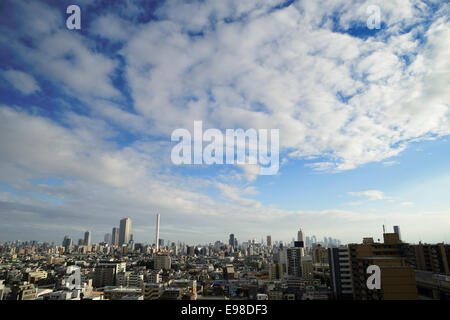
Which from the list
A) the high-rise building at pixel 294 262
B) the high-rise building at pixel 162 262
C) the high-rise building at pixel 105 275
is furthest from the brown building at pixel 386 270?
the high-rise building at pixel 162 262

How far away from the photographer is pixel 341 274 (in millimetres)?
14555

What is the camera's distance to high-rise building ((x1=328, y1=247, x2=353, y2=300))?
14.2 meters

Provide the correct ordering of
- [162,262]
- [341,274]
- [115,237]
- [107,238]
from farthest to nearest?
[107,238] → [115,237] → [162,262] → [341,274]

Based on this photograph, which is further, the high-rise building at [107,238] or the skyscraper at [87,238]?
the high-rise building at [107,238]

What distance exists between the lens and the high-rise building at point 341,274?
46.8ft

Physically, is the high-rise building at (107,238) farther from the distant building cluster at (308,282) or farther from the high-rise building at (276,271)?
the high-rise building at (276,271)

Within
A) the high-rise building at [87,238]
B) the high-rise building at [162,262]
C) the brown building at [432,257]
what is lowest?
the high-rise building at [162,262]

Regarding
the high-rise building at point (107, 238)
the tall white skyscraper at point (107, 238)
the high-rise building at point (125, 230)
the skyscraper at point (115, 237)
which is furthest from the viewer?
the high-rise building at point (107, 238)

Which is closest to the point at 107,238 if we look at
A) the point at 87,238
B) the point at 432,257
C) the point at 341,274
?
the point at 87,238

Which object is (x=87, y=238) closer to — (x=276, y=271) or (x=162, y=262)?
(x=162, y=262)

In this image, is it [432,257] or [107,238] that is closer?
[432,257]

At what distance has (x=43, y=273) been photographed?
2514cm
